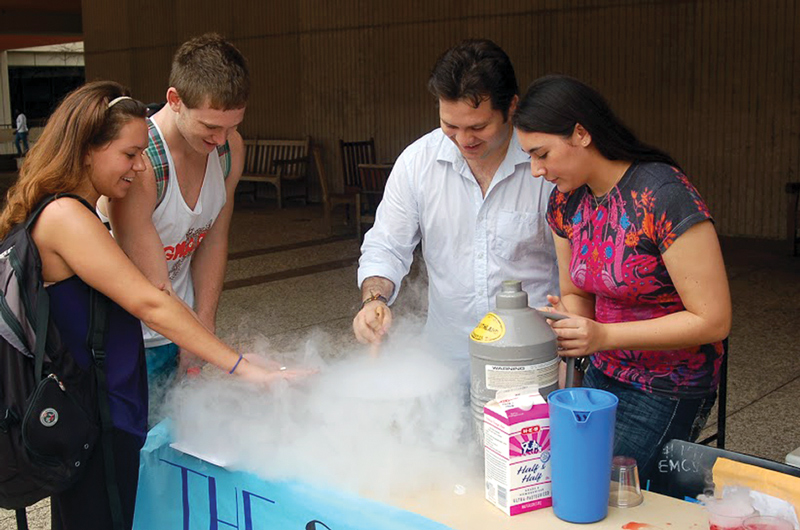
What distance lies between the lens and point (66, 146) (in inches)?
83.4

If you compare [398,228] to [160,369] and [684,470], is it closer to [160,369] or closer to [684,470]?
[160,369]

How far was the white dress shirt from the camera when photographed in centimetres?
253

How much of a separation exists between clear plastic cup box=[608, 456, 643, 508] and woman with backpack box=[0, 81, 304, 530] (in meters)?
0.79

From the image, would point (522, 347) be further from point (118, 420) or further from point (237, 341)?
point (237, 341)

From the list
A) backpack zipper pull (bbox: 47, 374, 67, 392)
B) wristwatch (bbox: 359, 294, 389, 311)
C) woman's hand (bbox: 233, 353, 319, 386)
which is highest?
wristwatch (bbox: 359, 294, 389, 311)

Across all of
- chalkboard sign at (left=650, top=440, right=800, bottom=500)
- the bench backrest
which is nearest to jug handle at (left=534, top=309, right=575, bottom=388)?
chalkboard sign at (left=650, top=440, right=800, bottom=500)

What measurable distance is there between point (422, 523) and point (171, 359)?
121 centimetres

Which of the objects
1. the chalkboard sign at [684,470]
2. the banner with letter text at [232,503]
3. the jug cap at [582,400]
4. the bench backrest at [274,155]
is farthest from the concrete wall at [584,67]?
the banner with letter text at [232,503]

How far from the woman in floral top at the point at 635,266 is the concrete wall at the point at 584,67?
769 cm

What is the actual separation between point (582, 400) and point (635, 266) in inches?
18.5

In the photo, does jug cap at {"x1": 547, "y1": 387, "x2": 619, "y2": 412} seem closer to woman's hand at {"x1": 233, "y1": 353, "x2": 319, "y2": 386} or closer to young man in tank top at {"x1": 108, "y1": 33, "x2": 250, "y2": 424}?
woman's hand at {"x1": 233, "y1": 353, "x2": 319, "y2": 386}

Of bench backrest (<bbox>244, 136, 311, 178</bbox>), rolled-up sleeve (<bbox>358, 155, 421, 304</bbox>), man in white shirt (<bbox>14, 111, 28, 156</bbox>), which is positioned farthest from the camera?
man in white shirt (<bbox>14, 111, 28, 156</bbox>)

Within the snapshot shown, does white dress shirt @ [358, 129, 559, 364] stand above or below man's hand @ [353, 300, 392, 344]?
above

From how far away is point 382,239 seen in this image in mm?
2680
